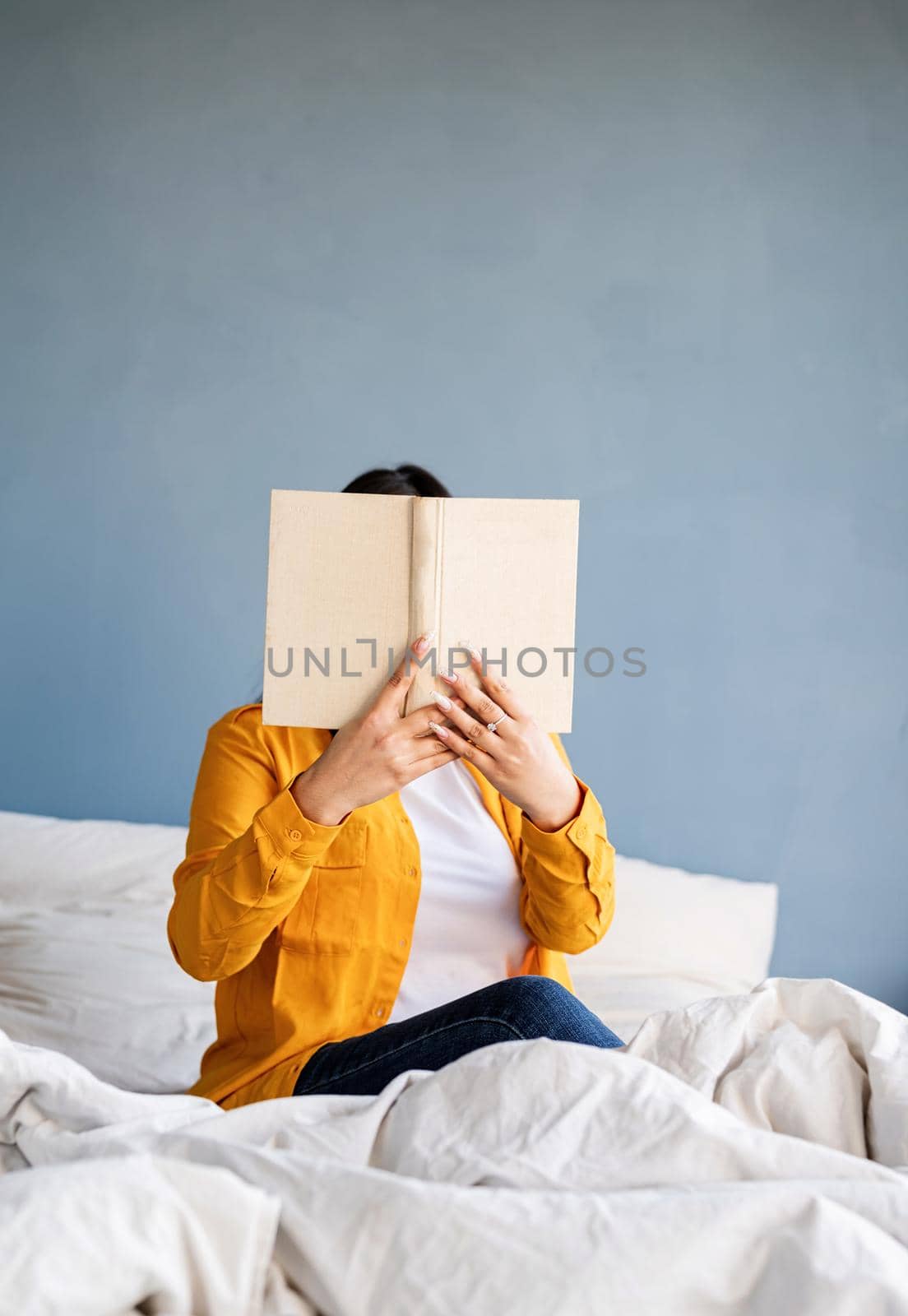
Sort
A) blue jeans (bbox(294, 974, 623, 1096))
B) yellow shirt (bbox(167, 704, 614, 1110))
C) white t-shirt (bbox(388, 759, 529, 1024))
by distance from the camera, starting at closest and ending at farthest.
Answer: blue jeans (bbox(294, 974, 623, 1096))
yellow shirt (bbox(167, 704, 614, 1110))
white t-shirt (bbox(388, 759, 529, 1024))

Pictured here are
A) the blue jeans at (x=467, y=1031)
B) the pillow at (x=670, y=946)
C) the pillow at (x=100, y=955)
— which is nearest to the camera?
the blue jeans at (x=467, y=1031)

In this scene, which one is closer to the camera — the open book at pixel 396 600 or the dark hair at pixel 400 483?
the open book at pixel 396 600

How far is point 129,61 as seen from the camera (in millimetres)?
2033

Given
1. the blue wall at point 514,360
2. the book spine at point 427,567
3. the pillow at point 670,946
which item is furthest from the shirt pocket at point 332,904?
the blue wall at point 514,360

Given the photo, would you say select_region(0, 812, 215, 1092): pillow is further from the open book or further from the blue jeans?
the open book

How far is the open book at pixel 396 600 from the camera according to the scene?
1.02m

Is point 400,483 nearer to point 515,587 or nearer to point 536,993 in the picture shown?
point 515,587

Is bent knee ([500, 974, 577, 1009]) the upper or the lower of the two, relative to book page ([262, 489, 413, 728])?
lower

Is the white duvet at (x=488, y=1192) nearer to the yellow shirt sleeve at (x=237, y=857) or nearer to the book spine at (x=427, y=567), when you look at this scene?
the yellow shirt sleeve at (x=237, y=857)

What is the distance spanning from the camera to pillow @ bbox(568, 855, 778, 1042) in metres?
1.67

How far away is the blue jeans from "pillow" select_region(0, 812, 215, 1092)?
19.0 inches

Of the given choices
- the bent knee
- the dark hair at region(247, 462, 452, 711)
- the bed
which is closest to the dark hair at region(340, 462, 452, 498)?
the dark hair at region(247, 462, 452, 711)

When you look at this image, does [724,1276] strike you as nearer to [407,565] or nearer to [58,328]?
[407,565]

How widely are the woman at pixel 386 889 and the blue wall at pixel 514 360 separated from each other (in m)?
0.80
